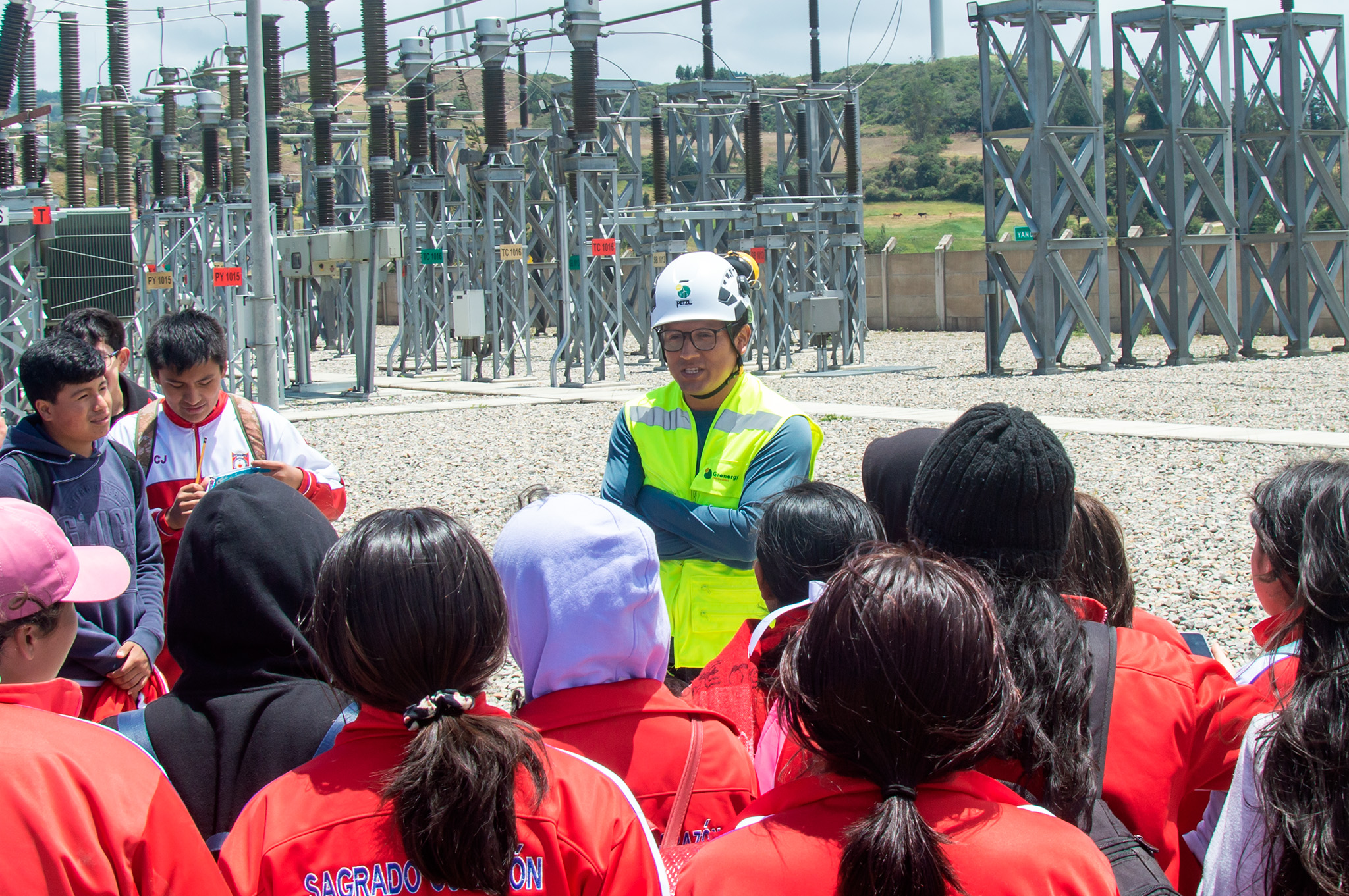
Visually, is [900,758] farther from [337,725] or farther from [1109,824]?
[337,725]

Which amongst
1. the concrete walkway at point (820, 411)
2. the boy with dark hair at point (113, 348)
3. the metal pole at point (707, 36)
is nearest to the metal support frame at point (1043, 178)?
the concrete walkway at point (820, 411)

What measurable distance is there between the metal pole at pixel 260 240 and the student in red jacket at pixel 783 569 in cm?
1032

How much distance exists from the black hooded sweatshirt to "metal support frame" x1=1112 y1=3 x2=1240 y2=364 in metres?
20.1

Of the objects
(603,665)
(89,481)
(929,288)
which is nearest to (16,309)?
(89,481)

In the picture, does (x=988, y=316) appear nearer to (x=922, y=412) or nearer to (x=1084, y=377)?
(x=1084, y=377)

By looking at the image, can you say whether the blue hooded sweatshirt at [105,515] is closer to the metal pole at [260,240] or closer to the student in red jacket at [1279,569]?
the student in red jacket at [1279,569]

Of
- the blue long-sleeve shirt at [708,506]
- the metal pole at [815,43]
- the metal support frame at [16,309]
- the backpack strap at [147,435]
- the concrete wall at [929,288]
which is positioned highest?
the metal pole at [815,43]

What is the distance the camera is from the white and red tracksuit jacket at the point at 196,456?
4.06m

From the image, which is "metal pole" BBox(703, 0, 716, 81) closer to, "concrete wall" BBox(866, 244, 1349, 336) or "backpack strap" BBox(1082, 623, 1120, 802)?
"concrete wall" BBox(866, 244, 1349, 336)

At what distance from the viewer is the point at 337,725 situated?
7.14 feet

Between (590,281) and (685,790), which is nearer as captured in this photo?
(685,790)

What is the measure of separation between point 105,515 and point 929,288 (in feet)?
109

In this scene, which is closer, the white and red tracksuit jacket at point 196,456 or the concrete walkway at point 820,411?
the white and red tracksuit jacket at point 196,456

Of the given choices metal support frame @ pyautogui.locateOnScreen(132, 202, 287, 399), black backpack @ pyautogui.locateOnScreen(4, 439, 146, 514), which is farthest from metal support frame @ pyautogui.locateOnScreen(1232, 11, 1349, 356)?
black backpack @ pyautogui.locateOnScreen(4, 439, 146, 514)
